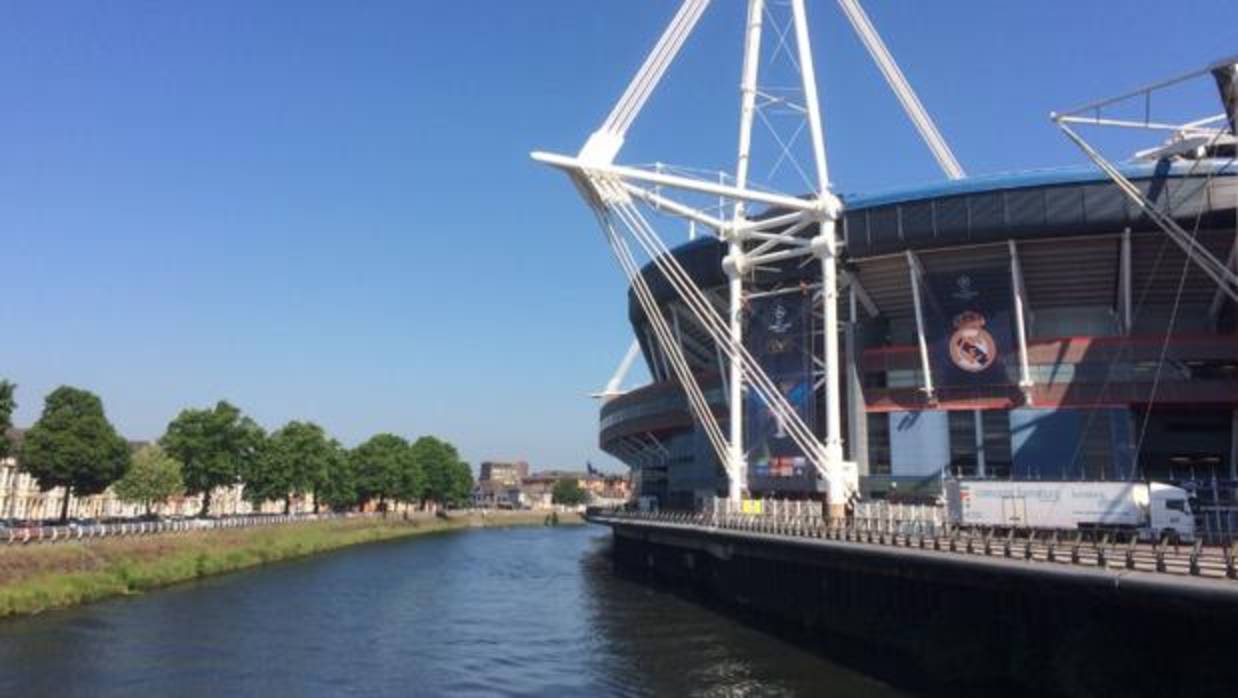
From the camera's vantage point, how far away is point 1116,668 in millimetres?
27094

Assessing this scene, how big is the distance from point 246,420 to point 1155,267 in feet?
272

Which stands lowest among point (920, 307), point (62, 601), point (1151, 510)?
point (62, 601)

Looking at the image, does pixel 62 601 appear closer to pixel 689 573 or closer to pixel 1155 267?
pixel 689 573

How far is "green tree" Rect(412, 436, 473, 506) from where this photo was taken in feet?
553

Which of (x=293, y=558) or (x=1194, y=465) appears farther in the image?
(x=293, y=558)

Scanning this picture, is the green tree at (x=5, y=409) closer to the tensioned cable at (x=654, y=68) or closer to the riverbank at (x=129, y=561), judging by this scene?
the riverbank at (x=129, y=561)

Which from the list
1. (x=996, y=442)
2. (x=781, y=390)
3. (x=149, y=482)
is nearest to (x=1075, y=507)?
(x=996, y=442)

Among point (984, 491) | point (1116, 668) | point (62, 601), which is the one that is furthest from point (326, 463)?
point (1116, 668)

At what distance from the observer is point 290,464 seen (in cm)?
10581

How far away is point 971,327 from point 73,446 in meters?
66.4

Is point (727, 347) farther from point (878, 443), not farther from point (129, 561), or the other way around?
point (129, 561)

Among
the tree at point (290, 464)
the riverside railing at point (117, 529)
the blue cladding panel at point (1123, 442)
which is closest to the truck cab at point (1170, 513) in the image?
the blue cladding panel at point (1123, 442)

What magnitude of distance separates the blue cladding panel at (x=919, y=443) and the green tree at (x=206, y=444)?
61187 millimetres

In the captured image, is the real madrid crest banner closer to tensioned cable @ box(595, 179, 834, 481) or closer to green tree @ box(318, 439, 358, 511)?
tensioned cable @ box(595, 179, 834, 481)
